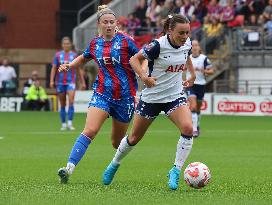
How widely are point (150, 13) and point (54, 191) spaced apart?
31151mm

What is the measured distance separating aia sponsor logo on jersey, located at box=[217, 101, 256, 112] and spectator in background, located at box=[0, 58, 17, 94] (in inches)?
419

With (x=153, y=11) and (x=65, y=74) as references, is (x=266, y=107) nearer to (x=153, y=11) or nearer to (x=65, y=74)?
(x=153, y=11)

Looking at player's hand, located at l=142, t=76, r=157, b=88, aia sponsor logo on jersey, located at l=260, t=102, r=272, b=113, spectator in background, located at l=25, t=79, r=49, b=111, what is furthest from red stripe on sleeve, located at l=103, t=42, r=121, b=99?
spectator in background, located at l=25, t=79, r=49, b=111

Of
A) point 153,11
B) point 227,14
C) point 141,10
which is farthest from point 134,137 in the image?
point 141,10

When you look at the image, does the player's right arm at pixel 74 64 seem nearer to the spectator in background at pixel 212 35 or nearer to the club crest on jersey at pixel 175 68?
the club crest on jersey at pixel 175 68

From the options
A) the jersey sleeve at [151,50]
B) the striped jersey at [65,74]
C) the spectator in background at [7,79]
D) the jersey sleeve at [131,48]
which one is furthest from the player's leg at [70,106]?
the spectator in background at [7,79]

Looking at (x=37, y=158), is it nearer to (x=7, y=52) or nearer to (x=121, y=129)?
(x=121, y=129)

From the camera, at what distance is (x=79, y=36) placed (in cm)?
4241

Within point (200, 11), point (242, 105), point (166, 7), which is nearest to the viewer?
point (242, 105)

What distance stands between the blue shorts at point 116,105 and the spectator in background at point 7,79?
28922mm

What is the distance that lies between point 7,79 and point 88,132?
98.2 ft

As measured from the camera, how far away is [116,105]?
513 inches

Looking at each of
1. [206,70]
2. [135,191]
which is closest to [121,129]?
[135,191]

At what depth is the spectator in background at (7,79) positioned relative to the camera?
1641 inches
